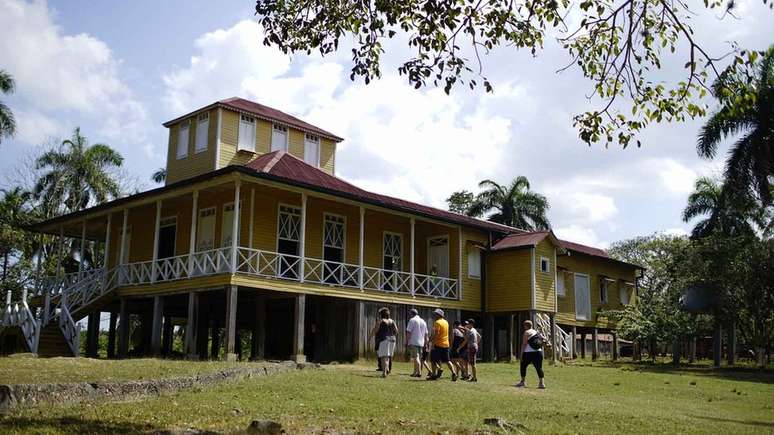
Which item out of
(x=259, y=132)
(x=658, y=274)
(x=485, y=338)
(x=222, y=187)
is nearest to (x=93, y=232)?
(x=259, y=132)

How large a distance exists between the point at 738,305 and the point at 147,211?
878 inches

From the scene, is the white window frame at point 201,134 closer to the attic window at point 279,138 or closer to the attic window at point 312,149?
the attic window at point 279,138

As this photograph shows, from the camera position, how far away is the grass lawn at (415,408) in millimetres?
9766

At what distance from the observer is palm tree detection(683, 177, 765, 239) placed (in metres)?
37.6

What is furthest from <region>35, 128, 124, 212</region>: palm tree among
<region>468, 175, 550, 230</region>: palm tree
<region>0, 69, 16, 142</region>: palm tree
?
<region>468, 175, 550, 230</region>: palm tree

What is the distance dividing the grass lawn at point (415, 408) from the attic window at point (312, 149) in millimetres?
11604

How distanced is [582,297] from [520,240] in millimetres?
6348

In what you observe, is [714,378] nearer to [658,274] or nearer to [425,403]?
[425,403]

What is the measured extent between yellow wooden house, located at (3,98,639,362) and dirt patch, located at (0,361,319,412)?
5916 mm

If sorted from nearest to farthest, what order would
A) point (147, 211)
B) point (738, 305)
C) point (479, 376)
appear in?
point (479, 376), point (147, 211), point (738, 305)

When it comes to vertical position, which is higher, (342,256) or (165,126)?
(165,126)

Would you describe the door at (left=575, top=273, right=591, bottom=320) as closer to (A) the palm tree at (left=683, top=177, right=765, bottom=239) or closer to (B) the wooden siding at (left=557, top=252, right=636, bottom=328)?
(B) the wooden siding at (left=557, top=252, right=636, bottom=328)

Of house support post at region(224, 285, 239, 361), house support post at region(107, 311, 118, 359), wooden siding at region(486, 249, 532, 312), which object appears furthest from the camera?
house support post at region(107, 311, 118, 359)

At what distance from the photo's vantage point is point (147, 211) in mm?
27344
